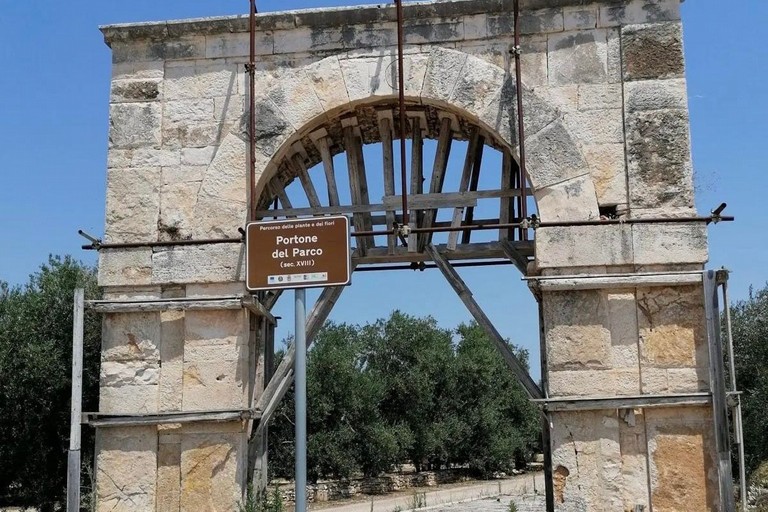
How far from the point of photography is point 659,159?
6762 millimetres

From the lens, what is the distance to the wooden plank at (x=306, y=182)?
26.3 feet

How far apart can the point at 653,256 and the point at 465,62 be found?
7.57 ft

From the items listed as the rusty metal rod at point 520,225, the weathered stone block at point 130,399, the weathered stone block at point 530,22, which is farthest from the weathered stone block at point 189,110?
the weathered stone block at point 530,22

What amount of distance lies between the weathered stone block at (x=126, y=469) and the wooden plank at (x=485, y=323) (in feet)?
9.84

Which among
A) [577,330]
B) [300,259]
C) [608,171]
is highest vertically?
[608,171]

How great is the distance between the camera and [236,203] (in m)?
7.20

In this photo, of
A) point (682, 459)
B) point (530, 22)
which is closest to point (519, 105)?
point (530, 22)

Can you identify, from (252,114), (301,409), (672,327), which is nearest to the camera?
(301,409)

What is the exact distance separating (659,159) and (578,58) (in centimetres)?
113

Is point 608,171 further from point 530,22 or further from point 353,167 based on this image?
point 353,167

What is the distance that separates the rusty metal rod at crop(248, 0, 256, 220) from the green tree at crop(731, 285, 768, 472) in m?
10.9

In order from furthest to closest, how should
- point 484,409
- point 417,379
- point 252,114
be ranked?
point 484,409, point 417,379, point 252,114

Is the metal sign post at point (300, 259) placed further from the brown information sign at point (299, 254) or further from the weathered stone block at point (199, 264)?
the weathered stone block at point (199, 264)

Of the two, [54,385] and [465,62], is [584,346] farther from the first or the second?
[54,385]
